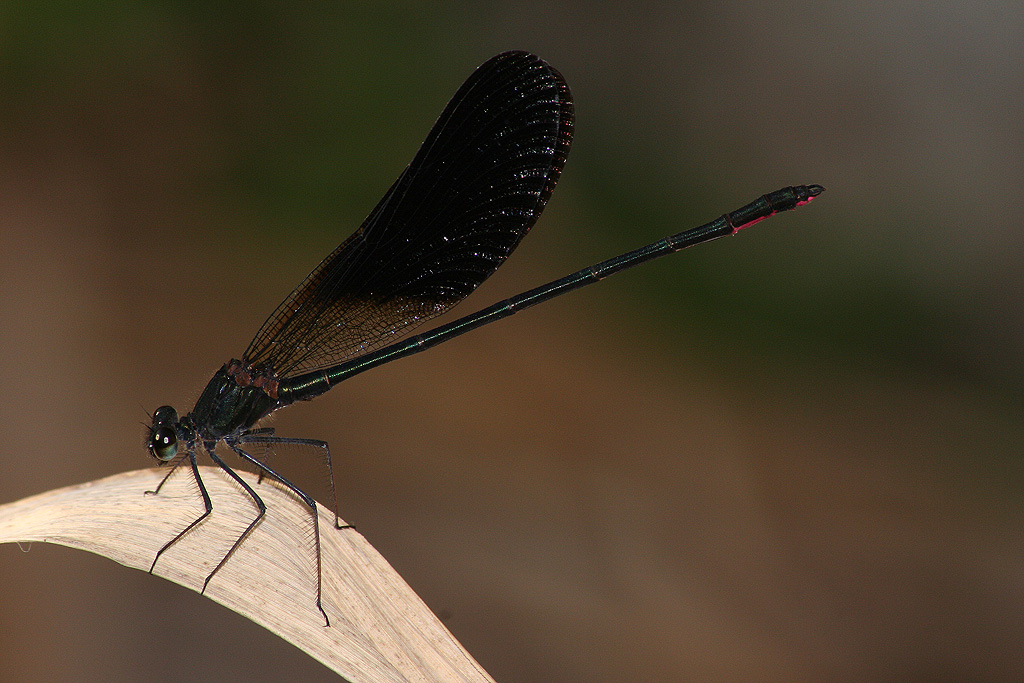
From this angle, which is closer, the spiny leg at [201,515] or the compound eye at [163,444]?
the spiny leg at [201,515]

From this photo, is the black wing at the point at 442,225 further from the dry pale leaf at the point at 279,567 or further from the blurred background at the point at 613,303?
the blurred background at the point at 613,303

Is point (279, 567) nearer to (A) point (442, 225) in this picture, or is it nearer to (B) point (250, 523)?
(B) point (250, 523)

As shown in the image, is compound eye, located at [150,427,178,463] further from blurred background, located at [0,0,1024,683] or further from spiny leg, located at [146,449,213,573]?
blurred background, located at [0,0,1024,683]

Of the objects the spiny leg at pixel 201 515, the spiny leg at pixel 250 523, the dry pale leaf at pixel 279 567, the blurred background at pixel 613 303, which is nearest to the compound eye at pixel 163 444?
the spiny leg at pixel 201 515

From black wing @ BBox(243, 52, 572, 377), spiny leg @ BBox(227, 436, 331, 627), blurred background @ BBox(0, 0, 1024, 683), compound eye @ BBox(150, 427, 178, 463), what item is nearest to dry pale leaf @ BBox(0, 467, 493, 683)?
spiny leg @ BBox(227, 436, 331, 627)

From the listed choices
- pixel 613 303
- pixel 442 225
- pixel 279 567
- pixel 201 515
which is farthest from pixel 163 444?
pixel 613 303

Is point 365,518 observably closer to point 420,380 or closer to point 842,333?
point 420,380

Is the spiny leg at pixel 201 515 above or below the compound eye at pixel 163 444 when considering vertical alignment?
below
